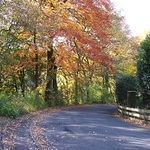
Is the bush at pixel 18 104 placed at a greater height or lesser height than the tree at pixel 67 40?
lesser

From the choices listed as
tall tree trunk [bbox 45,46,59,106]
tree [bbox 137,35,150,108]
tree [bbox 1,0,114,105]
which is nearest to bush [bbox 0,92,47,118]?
tall tree trunk [bbox 45,46,59,106]

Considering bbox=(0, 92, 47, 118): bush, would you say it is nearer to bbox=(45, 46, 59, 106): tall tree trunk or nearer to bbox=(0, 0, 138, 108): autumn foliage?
bbox=(45, 46, 59, 106): tall tree trunk

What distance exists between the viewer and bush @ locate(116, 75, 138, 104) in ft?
78.8

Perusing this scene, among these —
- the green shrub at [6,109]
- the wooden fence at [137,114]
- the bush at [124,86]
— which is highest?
the bush at [124,86]

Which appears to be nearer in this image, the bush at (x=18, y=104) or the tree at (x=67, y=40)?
the bush at (x=18, y=104)

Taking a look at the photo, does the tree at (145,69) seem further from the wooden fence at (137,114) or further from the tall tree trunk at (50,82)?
the tall tree trunk at (50,82)

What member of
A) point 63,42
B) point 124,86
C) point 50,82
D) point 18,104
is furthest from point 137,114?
point 50,82

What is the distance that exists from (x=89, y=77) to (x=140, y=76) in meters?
20.7

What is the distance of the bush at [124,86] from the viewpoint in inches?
946

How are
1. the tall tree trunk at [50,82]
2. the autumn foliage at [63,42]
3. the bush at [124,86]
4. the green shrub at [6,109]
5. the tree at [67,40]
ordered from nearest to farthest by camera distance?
1. the green shrub at [6,109]
2. the autumn foliage at [63,42]
3. the tree at [67,40]
4. the bush at [124,86]
5. the tall tree trunk at [50,82]

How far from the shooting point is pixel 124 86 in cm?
2419

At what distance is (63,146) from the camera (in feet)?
27.8

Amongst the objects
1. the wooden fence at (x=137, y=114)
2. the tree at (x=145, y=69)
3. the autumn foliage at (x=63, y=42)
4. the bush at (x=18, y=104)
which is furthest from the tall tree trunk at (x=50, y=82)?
the tree at (x=145, y=69)

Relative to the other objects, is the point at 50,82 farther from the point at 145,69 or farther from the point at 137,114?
the point at 145,69
